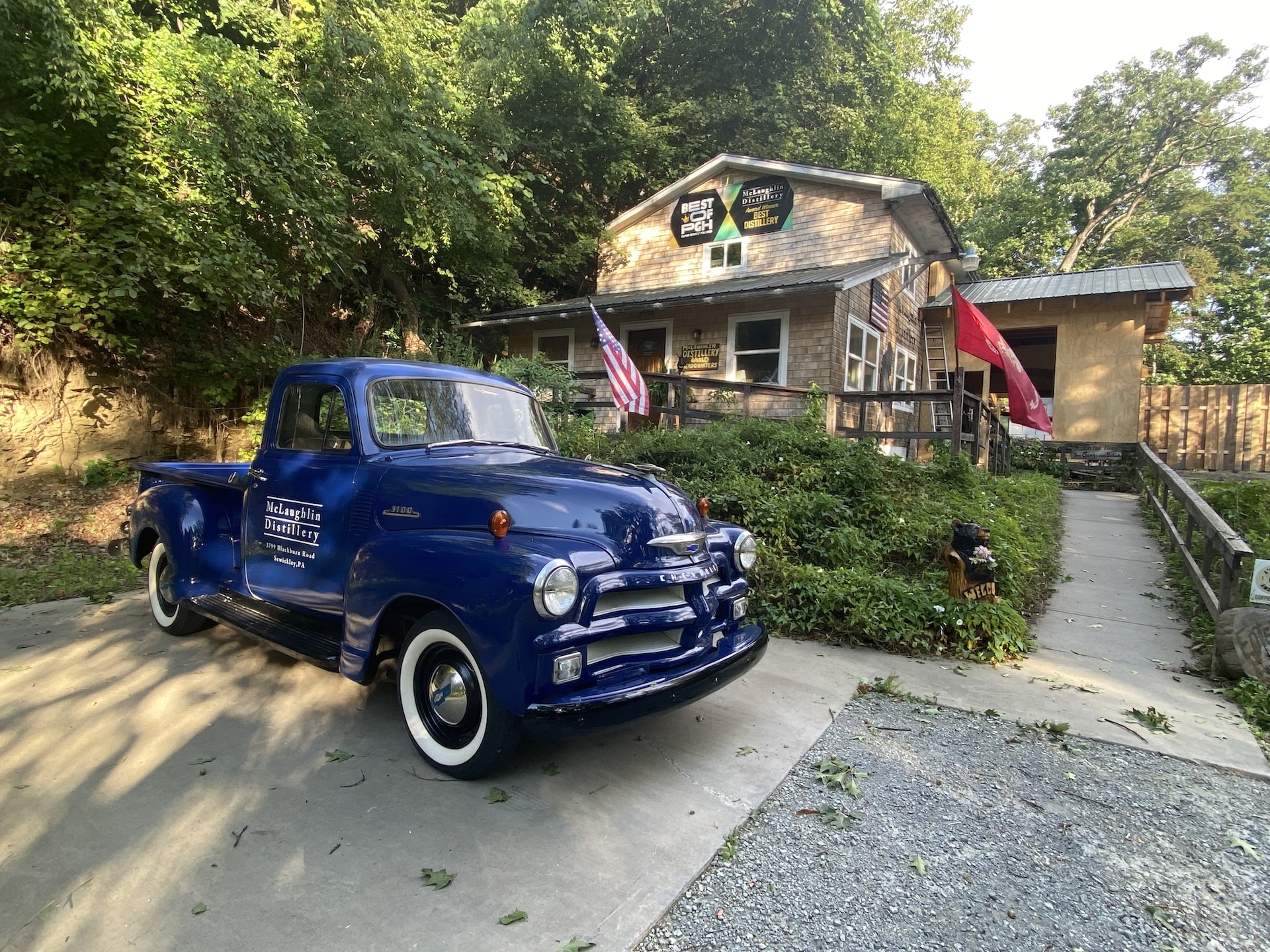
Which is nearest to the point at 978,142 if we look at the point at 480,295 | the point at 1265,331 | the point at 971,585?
the point at 1265,331

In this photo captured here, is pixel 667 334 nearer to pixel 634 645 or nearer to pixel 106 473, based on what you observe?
pixel 106 473

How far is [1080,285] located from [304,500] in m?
19.6

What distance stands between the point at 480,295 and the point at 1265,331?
29.8m

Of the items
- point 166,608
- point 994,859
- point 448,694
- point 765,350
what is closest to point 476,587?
point 448,694

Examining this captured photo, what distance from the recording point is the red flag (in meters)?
8.96

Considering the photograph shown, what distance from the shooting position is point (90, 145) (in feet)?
25.2

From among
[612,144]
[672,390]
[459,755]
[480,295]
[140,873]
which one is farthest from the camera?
[612,144]

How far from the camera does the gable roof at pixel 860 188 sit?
12.9 metres

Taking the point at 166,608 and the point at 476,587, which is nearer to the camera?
the point at 476,587

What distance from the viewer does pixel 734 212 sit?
14.9 meters

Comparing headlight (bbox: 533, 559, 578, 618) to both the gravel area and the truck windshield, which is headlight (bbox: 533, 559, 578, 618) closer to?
the gravel area

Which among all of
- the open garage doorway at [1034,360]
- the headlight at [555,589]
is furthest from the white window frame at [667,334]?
the headlight at [555,589]

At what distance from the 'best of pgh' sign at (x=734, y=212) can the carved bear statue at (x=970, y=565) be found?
11.0 metres

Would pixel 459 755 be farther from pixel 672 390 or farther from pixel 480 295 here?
pixel 480 295
